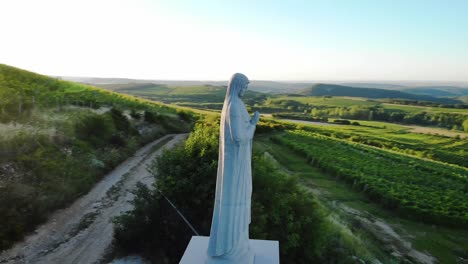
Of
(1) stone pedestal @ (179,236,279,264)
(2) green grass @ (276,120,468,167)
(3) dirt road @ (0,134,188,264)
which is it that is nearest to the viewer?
(1) stone pedestal @ (179,236,279,264)

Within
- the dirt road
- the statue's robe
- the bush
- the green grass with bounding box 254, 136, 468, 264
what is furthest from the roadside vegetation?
the bush

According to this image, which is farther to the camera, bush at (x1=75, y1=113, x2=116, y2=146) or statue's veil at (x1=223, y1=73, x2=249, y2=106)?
bush at (x1=75, y1=113, x2=116, y2=146)

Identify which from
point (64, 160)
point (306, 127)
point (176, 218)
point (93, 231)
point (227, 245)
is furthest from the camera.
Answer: point (306, 127)

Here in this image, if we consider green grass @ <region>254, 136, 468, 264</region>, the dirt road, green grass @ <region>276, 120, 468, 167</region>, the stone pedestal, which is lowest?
green grass @ <region>276, 120, 468, 167</region>

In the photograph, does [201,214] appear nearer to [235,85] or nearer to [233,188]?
[233,188]

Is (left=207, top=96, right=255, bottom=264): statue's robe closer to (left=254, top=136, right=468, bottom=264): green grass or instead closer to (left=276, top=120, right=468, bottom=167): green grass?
(left=254, top=136, right=468, bottom=264): green grass

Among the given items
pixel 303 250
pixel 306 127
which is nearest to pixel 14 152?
pixel 303 250

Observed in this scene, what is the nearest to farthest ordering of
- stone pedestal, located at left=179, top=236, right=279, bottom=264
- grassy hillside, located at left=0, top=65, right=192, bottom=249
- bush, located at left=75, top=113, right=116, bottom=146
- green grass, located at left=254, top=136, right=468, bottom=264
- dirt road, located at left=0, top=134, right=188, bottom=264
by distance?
1. stone pedestal, located at left=179, top=236, right=279, bottom=264
2. dirt road, located at left=0, top=134, right=188, bottom=264
3. grassy hillside, located at left=0, top=65, right=192, bottom=249
4. green grass, located at left=254, top=136, right=468, bottom=264
5. bush, located at left=75, top=113, right=116, bottom=146

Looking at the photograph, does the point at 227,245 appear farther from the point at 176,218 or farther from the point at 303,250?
the point at 303,250
